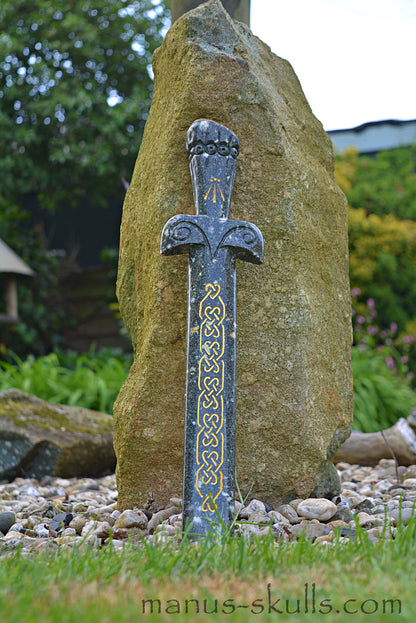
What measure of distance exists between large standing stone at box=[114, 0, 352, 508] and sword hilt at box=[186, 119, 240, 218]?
0.18m

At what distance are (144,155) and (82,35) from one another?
6379 millimetres

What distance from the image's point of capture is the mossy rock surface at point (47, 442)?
3.78 m

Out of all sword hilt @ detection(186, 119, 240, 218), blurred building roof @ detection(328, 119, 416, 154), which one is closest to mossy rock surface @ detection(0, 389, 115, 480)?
sword hilt @ detection(186, 119, 240, 218)

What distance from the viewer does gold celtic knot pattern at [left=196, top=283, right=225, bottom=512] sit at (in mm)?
2186

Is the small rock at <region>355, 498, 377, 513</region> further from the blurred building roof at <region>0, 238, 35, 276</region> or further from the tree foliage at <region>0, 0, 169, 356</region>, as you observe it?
the tree foliage at <region>0, 0, 169, 356</region>

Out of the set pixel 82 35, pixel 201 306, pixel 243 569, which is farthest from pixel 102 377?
pixel 82 35

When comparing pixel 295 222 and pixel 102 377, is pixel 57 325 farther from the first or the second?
pixel 295 222

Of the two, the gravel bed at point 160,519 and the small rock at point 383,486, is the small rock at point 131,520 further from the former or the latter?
the small rock at point 383,486

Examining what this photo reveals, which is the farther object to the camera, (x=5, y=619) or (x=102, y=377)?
(x=102, y=377)

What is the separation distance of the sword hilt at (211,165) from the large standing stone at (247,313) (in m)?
0.18

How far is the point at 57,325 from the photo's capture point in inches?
354

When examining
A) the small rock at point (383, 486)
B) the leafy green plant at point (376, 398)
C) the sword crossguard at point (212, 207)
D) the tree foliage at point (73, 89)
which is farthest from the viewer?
the tree foliage at point (73, 89)

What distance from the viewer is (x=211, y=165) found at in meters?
2.41

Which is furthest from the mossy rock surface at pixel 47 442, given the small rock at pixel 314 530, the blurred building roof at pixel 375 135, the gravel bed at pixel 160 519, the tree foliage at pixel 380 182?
the blurred building roof at pixel 375 135
